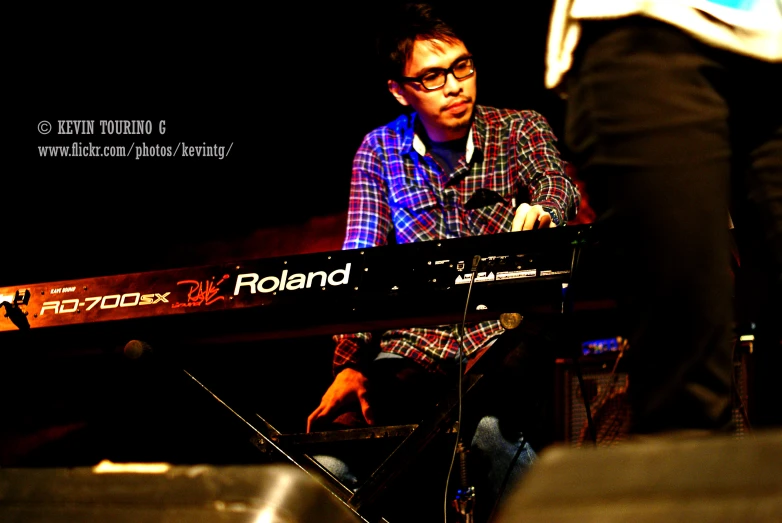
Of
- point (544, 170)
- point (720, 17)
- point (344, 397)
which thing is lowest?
point (344, 397)

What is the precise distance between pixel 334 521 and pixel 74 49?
3.09 metres

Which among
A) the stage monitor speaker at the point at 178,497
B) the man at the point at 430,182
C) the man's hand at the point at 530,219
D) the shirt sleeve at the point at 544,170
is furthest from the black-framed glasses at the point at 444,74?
the stage monitor speaker at the point at 178,497

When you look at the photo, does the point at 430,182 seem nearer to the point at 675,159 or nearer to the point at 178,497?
the point at 675,159

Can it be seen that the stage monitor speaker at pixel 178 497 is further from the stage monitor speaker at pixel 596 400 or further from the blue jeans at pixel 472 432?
the stage monitor speaker at pixel 596 400

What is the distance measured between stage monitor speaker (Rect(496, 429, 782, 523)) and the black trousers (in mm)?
300

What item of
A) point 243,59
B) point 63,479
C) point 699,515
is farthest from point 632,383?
point 243,59

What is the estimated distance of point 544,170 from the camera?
2.19m

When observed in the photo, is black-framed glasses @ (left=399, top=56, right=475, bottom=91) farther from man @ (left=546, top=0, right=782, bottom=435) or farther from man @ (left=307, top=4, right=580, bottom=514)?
man @ (left=546, top=0, right=782, bottom=435)

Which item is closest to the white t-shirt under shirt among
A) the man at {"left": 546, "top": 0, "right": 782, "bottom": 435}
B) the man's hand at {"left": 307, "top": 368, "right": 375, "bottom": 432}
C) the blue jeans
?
the man at {"left": 546, "top": 0, "right": 782, "bottom": 435}

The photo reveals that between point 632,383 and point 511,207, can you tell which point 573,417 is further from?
point 632,383

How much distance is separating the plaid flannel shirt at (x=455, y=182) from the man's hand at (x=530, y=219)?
47cm

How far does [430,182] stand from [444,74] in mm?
383

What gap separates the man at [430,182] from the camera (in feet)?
6.08

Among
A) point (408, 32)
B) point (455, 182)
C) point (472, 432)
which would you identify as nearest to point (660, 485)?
point (472, 432)
